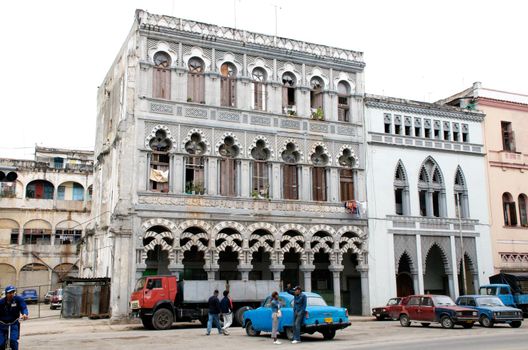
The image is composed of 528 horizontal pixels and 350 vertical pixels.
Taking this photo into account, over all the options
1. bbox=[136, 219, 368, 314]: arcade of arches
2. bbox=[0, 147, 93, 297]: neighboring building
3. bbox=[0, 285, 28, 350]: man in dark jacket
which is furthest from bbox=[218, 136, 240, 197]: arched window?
bbox=[0, 147, 93, 297]: neighboring building

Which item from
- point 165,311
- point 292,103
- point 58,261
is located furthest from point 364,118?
point 58,261

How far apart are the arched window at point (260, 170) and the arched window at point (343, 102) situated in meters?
5.64

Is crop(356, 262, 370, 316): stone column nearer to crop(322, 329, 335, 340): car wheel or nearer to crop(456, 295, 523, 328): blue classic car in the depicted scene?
crop(456, 295, 523, 328): blue classic car

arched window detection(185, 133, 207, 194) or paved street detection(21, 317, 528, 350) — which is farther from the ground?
arched window detection(185, 133, 207, 194)

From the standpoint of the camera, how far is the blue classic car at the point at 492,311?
2322 centimetres

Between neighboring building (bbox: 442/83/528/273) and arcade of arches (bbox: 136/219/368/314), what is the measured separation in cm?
1016

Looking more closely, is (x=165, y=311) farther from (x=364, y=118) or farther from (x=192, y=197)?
(x=364, y=118)

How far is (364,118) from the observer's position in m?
35.5

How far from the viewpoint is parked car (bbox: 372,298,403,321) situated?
88.1 ft

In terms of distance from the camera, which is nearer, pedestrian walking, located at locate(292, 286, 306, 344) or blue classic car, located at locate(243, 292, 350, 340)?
pedestrian walking, located at locate(292, 286, 306, 344)

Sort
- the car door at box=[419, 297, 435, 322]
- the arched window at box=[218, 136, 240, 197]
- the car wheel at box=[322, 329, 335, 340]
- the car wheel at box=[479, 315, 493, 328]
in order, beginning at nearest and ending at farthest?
the car wheel at box=[322, 329, 335, 340], the car wheel at box=[479, 315, 493, 328], the car door at box=[419, 297, 435, 322], the arched window at box=[218, 136, 240, 197]

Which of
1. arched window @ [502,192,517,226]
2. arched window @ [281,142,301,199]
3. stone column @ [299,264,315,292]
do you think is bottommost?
stone column @ [299,264,315,292]

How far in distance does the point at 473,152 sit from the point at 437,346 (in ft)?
83.4

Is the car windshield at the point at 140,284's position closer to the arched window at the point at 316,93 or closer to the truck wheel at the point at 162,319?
the truck wheel at the point at 162,319
